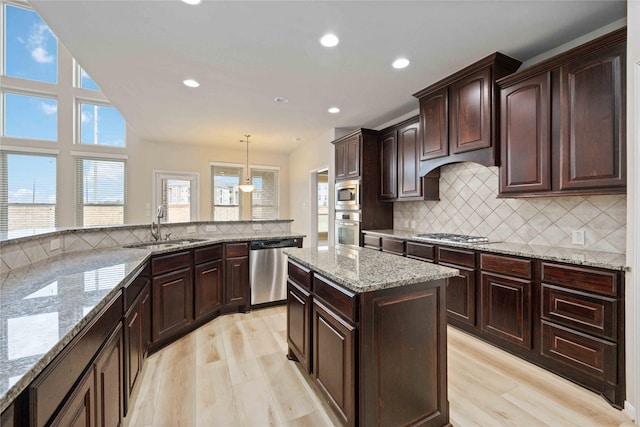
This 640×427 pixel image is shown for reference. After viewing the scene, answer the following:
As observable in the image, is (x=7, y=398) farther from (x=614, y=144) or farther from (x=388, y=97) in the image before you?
(x=388, y=97)

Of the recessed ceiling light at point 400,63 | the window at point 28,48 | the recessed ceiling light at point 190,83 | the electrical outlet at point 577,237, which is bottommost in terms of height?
the electrical outlet at point 577,237

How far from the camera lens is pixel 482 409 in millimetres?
1751

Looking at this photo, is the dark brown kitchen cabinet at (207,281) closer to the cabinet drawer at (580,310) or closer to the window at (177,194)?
the cabinet drawer at (580,310)

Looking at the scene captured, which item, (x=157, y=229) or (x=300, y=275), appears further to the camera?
(x=157, y=229)

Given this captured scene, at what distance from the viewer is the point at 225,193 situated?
685 centimetres

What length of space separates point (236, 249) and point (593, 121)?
3378 mm

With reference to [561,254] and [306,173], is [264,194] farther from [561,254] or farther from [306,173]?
[561,254]

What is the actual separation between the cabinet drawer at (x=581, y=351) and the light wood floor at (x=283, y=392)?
0.16m

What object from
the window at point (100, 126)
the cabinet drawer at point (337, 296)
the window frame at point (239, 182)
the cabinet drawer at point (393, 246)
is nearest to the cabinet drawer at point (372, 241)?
the cabinet drawer at point (393, 246)

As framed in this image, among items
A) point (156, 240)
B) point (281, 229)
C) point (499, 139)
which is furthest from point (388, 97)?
point (156, 240)

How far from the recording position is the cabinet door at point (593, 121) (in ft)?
6.10

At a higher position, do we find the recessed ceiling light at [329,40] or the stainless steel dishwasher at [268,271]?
the recessed ceiling light at [329,40]

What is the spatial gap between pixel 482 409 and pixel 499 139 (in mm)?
2173

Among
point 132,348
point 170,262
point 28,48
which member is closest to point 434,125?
point 170,262
